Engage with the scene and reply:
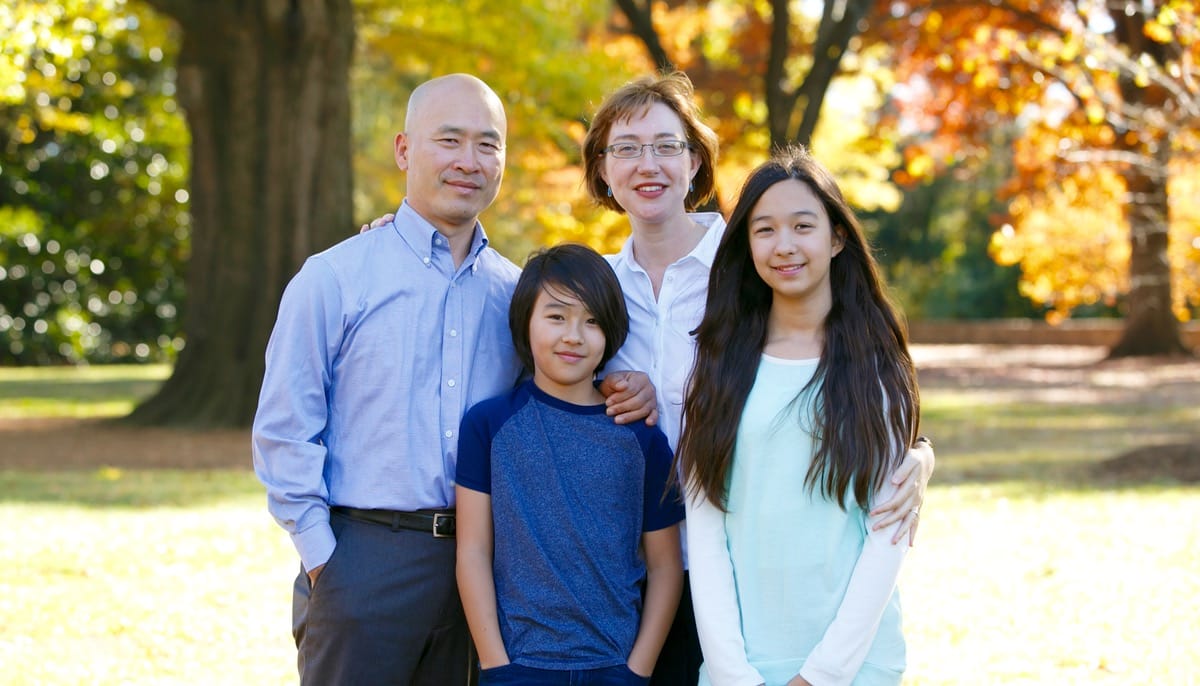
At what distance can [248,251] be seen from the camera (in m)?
13.7

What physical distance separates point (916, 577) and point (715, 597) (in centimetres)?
452

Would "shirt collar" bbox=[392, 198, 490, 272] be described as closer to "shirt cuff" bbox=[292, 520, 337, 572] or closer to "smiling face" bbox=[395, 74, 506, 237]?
"smiling face" bbox=[395, 74, 506, 237]

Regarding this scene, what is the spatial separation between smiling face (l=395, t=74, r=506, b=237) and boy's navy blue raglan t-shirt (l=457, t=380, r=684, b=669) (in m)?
0.53

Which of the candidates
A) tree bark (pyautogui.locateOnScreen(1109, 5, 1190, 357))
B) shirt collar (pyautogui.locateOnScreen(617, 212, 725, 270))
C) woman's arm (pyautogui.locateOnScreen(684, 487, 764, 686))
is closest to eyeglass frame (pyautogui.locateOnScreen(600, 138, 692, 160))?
shirt collar (pyautogui.locateOnScreen(617, 212, 725, 270))

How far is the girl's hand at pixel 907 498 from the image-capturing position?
9.71 ft

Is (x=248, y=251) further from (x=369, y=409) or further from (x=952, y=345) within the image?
(x=952, y=345)

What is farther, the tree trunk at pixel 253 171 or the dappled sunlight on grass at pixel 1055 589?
the tree trunk at pixel 253 171

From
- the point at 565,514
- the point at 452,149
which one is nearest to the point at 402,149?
the point at 452,149

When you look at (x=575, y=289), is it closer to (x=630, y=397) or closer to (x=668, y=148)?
(x=630, y=397)

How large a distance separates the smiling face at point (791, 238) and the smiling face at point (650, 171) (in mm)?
413

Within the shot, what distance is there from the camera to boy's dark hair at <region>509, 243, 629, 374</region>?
3.24 meters

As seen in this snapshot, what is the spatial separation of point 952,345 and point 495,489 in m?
32.8

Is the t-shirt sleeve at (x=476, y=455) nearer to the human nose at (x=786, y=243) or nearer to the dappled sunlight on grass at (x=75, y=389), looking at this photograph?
the human nose at (x=786, y=243)

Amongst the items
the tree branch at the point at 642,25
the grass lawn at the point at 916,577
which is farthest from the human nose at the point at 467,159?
the tree branch at the point at 642,25
